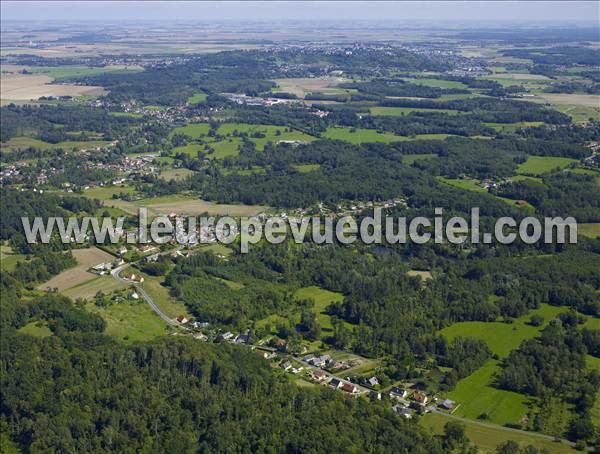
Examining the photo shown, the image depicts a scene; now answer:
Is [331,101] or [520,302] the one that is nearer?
[520,302]

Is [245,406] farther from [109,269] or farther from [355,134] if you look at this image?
[355,134]

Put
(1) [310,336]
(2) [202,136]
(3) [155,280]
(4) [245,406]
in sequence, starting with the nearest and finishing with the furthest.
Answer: (4) [245,406], (1) [310,336], (3) [155,280], (2) [202,136]

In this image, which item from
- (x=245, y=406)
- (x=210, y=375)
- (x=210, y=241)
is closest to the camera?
(x=245, y=406)

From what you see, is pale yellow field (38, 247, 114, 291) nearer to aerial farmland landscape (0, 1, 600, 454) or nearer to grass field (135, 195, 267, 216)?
aerial farmland landscape (0, 1, 600, 454)

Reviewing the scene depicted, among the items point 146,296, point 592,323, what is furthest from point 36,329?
point 592,323

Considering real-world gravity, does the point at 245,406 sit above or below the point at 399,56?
below

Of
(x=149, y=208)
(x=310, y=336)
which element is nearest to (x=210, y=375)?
(x=310, y=336)
